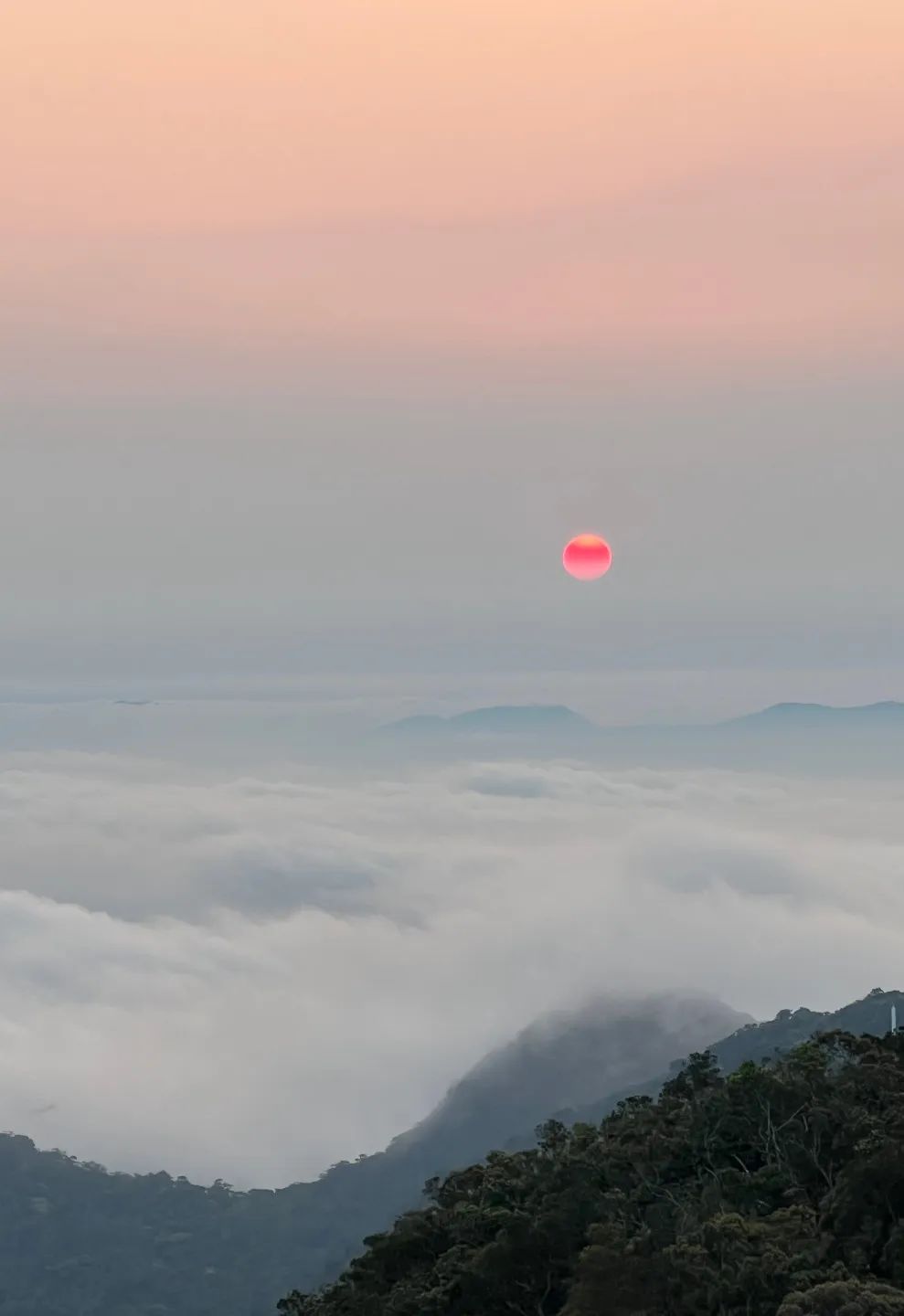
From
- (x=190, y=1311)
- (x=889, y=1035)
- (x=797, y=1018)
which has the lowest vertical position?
(x=190, y=1311)

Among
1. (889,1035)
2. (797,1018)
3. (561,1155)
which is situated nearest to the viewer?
(561,1155)

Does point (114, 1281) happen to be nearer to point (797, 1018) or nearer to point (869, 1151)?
point (797, 1018)

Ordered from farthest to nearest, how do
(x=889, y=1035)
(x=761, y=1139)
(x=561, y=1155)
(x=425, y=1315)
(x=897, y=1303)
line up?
(x=889, y=1035) → (x=561, y=1155) → (x=761, y=1139) → (x=425, y=1315) → (x=897, y=1303)

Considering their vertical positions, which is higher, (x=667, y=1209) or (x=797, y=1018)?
(x=797, y=1018)

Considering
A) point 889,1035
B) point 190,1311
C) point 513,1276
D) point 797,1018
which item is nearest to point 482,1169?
point 513,1276

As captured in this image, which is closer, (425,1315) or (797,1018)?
(425,1315)

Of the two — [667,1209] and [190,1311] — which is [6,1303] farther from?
[667,1209]
